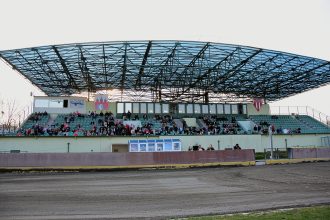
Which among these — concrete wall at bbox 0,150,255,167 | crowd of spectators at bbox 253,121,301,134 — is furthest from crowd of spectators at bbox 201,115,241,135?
concrete wall at bbox 0,150,255,167

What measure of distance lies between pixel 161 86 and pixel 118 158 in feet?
88.3

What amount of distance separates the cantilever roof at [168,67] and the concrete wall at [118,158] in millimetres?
12544

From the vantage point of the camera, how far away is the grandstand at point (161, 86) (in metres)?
35.0

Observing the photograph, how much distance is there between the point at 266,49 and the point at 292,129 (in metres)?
16.5

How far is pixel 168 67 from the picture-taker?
41.2m

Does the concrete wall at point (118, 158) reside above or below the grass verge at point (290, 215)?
above

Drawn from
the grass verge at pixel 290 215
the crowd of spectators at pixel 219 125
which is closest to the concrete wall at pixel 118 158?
the crowd of spectators at pixel 219 125

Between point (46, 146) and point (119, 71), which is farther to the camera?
point (119, 71)

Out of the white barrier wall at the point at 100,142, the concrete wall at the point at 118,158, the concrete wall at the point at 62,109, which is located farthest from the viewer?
the concrete wall at the point at 62,109

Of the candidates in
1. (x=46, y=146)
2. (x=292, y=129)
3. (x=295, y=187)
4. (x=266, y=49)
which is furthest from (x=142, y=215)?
(x=292, y=129)

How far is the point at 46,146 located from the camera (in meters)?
34.0

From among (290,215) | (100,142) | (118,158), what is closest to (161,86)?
(100,142)

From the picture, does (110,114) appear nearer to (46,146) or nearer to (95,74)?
(95,74)

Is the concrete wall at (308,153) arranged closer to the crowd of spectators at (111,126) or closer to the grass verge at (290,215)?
the crowd of spectators at (111,126)
